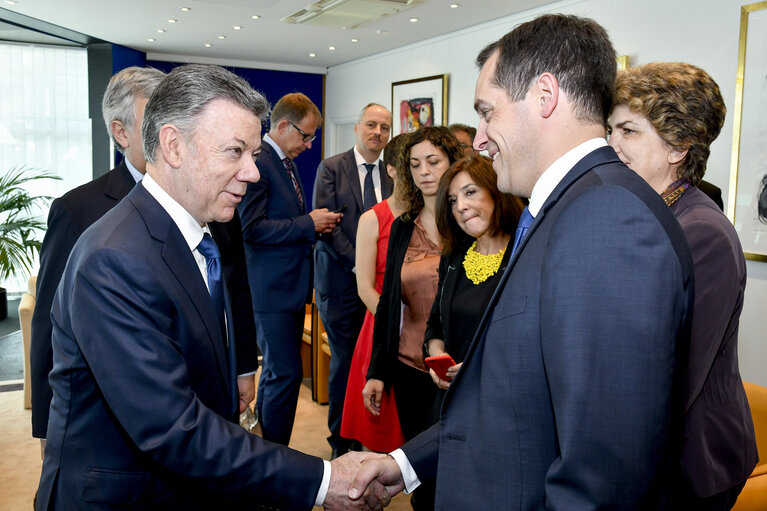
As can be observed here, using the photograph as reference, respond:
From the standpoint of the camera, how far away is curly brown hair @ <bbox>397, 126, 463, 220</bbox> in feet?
9.74

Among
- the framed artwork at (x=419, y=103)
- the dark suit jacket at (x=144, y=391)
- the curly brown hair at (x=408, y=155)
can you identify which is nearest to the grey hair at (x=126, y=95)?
the dark suit jacket at (x=144, y=391)

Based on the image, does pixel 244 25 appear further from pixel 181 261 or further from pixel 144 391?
pixel 144 391

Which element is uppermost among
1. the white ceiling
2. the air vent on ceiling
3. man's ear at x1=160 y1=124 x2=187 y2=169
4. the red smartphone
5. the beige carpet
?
the white ceiling

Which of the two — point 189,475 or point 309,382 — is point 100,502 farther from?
point 309,382

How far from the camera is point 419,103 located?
824 centimetres

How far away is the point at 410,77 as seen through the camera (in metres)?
8.58

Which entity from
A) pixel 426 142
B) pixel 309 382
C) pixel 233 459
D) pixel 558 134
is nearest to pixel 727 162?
pixel 426 142

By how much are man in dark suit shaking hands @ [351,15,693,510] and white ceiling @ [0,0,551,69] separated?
207 inches

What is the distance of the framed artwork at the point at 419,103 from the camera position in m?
7.83

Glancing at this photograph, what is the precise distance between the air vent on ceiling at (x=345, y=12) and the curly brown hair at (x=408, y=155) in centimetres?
333

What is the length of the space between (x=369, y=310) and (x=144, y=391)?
196cm

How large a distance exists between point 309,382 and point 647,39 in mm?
4031

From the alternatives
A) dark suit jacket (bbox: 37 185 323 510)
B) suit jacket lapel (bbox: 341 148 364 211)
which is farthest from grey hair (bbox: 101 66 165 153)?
suit jacket lapel (bbox: 341 148 364 211)

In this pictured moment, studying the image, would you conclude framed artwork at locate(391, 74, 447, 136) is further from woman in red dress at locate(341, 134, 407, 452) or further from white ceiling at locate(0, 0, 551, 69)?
woman in red dress at locate(341, 134, 407, 452)
